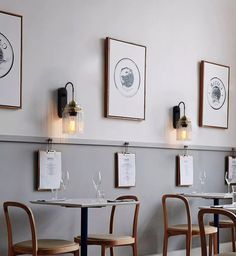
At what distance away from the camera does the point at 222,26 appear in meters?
7.50

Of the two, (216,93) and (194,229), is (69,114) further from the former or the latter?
(216,93)

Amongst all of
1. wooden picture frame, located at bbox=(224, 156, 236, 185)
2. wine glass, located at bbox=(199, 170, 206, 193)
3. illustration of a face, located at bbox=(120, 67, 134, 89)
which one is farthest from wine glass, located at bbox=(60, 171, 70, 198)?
wooden picture frame, located at bbox=(224, 156, 236, 185)

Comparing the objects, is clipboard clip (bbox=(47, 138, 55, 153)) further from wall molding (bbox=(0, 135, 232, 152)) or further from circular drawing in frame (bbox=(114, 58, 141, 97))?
circular drawing in frame (bbox=(114, 58, 141, 97))

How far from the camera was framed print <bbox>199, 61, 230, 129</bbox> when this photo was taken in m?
7.11

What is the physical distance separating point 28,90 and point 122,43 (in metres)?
1.34

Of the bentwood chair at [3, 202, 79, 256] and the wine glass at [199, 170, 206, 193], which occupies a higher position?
the wine glass at [199, 170, 206, 193]

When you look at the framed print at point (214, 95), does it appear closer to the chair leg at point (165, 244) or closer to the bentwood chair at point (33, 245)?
the chair leg at point (165, 244)

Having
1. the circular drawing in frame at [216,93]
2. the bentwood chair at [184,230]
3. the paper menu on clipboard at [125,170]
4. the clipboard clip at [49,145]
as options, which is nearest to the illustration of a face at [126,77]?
the paper menu on clipboard at [125,170]

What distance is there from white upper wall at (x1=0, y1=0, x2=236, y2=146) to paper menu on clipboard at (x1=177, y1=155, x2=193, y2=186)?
0.26m

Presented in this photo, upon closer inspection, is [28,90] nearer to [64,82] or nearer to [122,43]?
[64,82]

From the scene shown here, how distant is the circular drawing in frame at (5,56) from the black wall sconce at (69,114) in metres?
0.60

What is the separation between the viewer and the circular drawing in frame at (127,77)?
6.08 m

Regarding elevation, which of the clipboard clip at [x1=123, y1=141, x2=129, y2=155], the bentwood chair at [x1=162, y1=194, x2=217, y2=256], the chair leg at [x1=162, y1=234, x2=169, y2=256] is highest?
the clipboard clip at [x1=123, y1=141, x2=129, y2=155]

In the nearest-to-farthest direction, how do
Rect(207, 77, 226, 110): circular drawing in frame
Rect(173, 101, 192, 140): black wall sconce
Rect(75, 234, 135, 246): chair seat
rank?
Rect(75, 234, 135, 246): chair seat
Rect(173, 101, 192, 140): black wall sconce
Rect(207, 77, 226, 110): circular drawing in frame
